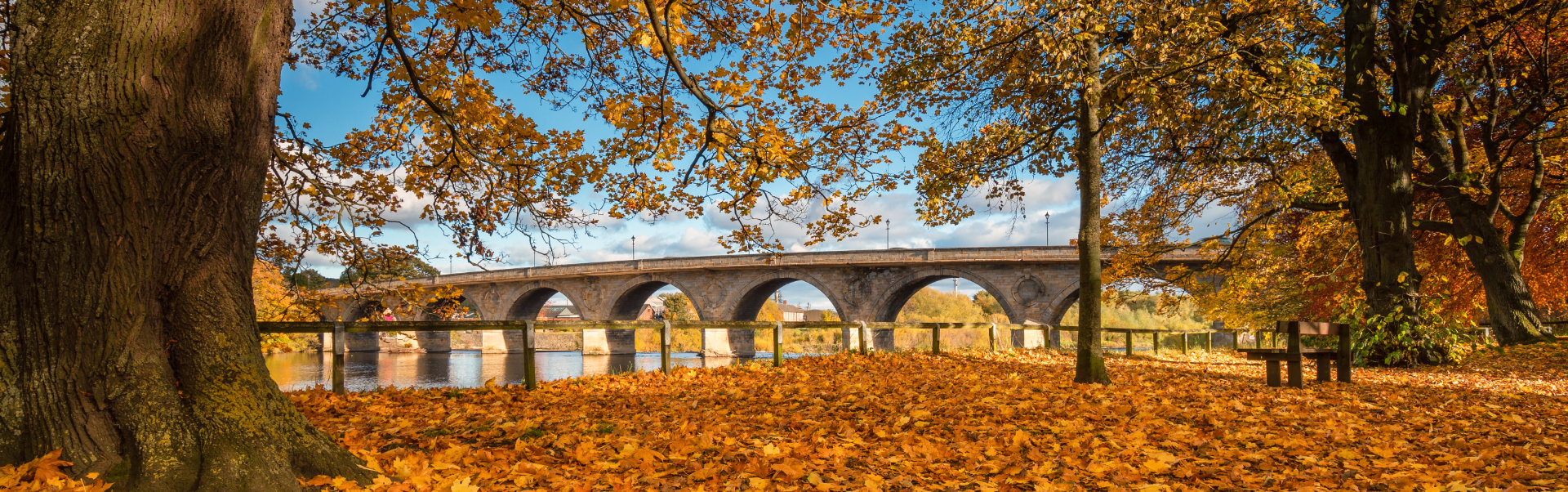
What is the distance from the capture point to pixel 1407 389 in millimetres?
6727

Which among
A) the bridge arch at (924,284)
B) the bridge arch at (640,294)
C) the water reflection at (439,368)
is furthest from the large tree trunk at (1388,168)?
the bridge arch at (640,294)

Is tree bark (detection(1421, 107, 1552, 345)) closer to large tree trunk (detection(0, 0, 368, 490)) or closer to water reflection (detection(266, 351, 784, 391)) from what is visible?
large tree trunk (detection(0, 0, 368, 490))

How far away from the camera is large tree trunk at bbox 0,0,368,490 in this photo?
2.57m

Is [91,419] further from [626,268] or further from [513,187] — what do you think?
[626,268]

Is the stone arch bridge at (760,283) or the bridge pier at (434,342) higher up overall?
the stone arch bridge at (760,283)

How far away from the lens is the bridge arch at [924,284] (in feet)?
96.6

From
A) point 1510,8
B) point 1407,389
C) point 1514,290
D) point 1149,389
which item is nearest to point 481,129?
point 1149,389

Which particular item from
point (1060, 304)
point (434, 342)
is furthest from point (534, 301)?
point (1060, 304)

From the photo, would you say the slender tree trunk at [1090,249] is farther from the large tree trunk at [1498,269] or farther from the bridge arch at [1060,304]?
the bridge arch at [1060,304]

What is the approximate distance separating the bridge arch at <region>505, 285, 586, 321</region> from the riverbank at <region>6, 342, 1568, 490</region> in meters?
36.3

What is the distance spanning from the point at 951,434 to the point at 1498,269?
10.5 m

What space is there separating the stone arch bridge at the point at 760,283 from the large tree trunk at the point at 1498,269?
1259cm

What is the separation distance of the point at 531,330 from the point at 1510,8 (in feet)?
38.3

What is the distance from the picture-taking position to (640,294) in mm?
41500
